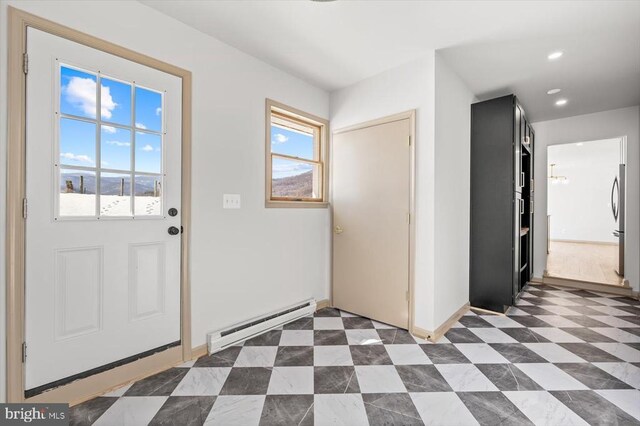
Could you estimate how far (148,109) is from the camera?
191 centimetres

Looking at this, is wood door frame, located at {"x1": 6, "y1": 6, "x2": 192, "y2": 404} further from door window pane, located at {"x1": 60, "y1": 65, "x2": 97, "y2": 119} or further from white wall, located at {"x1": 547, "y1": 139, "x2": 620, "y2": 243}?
white wall, located at {"x1": 547, "y1": 139, "x2": 620, "y2": 243}

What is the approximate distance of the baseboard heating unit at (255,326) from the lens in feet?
7.20

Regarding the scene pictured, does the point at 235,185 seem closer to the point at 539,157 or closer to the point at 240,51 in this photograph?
the point at 240,51

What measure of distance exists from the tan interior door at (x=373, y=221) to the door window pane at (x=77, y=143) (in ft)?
7.17

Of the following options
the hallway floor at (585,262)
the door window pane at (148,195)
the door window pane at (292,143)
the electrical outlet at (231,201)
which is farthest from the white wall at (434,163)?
the hallway floor at (585,262)

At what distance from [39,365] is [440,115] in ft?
10.8

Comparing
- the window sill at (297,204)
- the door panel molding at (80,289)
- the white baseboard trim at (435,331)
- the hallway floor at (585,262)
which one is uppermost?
the window sill at (297,204)

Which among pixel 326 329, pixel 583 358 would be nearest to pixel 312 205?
pixel 326 329

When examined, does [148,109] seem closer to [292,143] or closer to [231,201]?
[231,201]

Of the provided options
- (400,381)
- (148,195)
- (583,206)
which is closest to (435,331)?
(400,381)

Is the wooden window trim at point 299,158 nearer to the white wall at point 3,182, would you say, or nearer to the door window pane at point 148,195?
the door window pane at point 148,195

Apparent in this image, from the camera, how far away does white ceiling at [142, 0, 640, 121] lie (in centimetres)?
189

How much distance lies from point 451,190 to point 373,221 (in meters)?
0.83

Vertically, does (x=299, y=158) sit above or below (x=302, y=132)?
below
